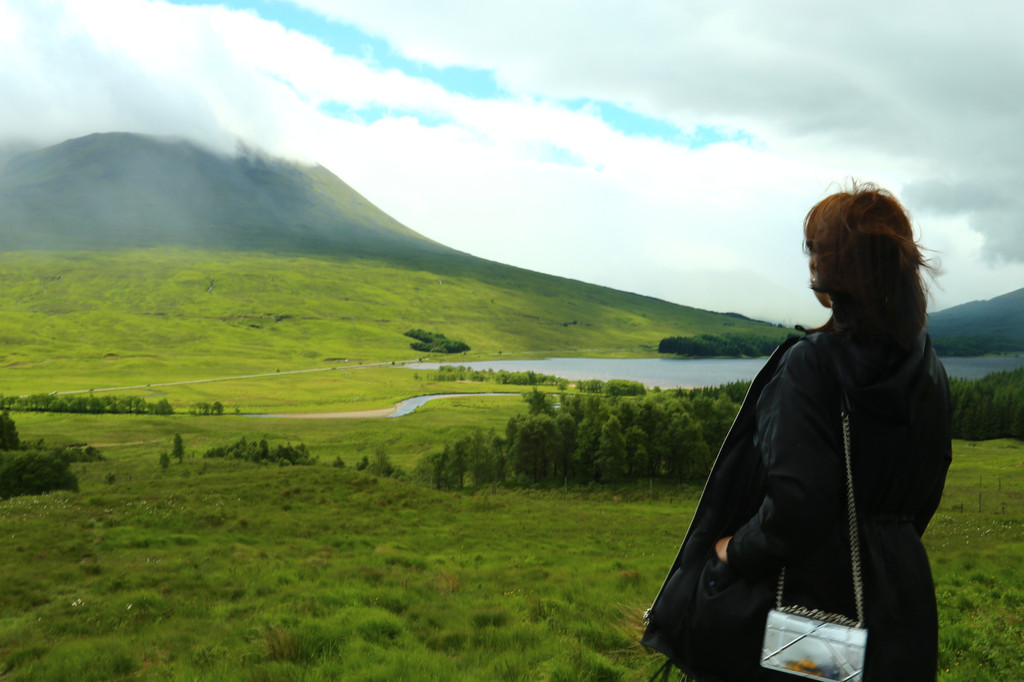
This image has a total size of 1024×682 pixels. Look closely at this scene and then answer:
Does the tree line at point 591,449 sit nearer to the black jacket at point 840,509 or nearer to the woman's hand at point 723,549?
the woman's hand at point 723,549

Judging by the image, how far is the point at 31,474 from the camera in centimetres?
3972

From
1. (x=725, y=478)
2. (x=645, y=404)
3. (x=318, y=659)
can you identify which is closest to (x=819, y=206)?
(x=725, y=478)

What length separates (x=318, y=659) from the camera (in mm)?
6152

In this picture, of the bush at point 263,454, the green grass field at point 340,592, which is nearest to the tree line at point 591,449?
the bush at point 263,454

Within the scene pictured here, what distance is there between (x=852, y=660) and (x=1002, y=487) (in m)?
67.7

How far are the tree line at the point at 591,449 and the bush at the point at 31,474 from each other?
34051 mm

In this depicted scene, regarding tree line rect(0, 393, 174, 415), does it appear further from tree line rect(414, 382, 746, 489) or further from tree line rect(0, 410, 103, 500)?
tree line rect(0, 410, 103, 500)

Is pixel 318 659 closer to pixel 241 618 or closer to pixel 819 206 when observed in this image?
pixel 241 618

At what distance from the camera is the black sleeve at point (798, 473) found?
8.24 ft

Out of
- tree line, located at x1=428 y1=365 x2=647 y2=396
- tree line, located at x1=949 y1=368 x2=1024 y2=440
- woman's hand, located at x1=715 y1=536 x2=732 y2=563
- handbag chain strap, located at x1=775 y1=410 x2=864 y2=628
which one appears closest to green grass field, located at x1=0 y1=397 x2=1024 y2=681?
woman's hand, located at x1=715 y1=536 x2=732 y2=563

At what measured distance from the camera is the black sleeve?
2512 millimetres

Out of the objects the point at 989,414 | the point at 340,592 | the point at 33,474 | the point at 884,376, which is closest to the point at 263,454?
the point at 33,474

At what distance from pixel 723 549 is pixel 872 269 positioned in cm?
144

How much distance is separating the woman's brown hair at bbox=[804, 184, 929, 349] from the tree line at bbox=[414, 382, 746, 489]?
61856 millimetres
